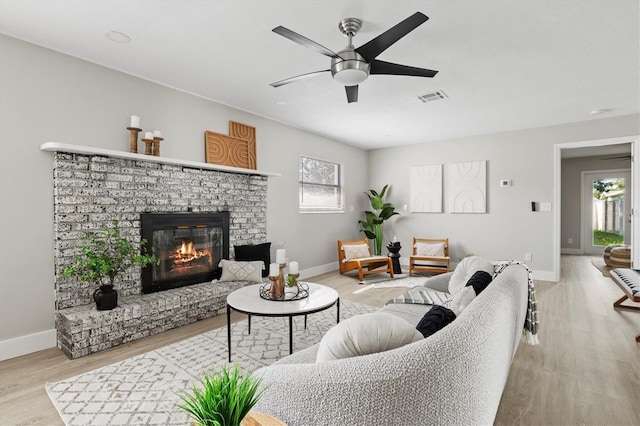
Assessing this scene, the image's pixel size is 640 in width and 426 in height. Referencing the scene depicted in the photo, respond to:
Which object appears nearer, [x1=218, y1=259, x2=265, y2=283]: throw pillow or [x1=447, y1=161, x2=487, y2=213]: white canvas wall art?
[x1=218, y1=259, x2=265, y2=283]: throw pillow

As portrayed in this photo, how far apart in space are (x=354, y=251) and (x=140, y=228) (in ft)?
11.3

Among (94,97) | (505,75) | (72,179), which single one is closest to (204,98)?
(94,97)

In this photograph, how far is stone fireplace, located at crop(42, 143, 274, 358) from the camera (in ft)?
9.07

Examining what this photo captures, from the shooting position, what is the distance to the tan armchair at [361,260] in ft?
18.2

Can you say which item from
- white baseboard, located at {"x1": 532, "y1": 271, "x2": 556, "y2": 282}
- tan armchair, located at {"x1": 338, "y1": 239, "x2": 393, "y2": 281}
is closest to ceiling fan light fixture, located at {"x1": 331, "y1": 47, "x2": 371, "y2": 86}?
tan armchair, located at {"x1": 338, "y1": 239, "x2": 393, "y2": 281}

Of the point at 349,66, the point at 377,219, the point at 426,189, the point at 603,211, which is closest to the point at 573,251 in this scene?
the point at 603,211

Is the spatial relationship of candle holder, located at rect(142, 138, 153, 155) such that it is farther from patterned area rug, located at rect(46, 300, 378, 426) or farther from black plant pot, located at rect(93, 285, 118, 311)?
patterned area rug, located at rect(46, 300, 378, 426)

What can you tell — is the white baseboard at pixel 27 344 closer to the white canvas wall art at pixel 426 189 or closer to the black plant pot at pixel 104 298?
the black plant pot at pixel 104 298

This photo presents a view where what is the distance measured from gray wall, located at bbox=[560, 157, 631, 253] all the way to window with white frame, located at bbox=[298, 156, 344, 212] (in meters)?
6.38

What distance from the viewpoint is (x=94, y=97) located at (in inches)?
122

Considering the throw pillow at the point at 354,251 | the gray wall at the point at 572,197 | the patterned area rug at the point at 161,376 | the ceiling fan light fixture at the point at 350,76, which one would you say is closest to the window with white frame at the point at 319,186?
the throw pillow at the point at 354,251

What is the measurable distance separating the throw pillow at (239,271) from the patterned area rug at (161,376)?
70 cm

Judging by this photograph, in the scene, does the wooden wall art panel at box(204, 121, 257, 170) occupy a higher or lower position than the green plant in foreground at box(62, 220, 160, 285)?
higher

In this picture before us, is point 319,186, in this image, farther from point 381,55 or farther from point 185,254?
point 381,55
